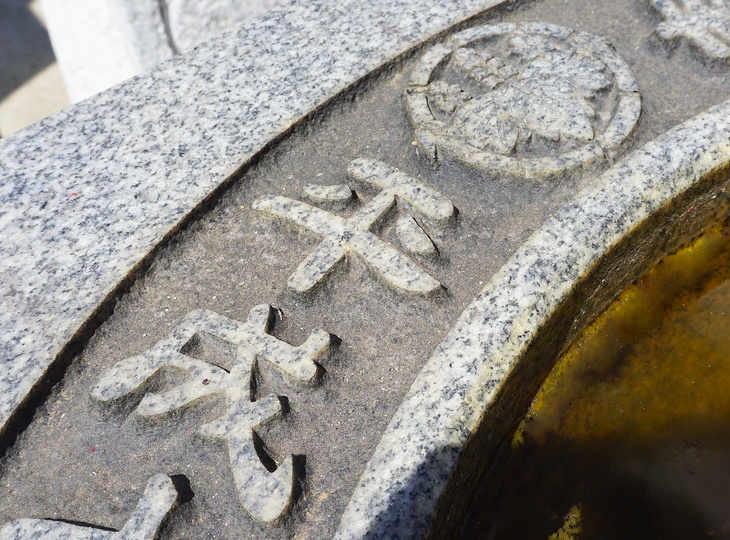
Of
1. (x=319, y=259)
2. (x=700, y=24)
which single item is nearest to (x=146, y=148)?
(x=319, y=259)

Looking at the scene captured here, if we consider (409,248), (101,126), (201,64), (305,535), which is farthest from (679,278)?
(101,126)

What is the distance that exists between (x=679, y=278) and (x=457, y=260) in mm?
769

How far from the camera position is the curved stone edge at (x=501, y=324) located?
1116 millimetres

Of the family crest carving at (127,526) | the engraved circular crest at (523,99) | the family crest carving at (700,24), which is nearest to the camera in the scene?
the family crest carving at (127,526)

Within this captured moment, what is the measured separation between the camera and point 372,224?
5.01 feet

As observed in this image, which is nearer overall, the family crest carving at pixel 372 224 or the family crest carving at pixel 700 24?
the family crest carving at pixel 372 224

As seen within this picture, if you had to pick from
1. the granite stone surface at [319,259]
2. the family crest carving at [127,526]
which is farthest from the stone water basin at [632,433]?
the family crest carving at [127,526]

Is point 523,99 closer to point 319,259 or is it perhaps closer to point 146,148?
point 319,259

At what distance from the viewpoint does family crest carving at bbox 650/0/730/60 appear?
1.92 metres

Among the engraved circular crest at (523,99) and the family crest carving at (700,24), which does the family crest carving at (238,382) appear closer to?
the engraved circular crest at (523,99)

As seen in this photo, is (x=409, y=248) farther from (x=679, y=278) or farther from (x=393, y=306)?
(x=679, y=278)

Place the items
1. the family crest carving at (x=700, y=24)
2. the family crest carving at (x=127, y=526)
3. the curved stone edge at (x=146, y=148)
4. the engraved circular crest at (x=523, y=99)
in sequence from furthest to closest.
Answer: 1. the family crest carving at (x=700, y=24)
2. the engraved circular crest at (x=523, y=99)
3. the curved stone edge at (x=146, y=148)
4. the family crest carving at (x=127, y=526)

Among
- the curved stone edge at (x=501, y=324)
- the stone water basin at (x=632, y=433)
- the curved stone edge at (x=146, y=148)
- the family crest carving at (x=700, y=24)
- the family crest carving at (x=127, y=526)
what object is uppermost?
the curved stone edge at (x=146, y=148)

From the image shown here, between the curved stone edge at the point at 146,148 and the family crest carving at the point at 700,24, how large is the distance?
0.60m
